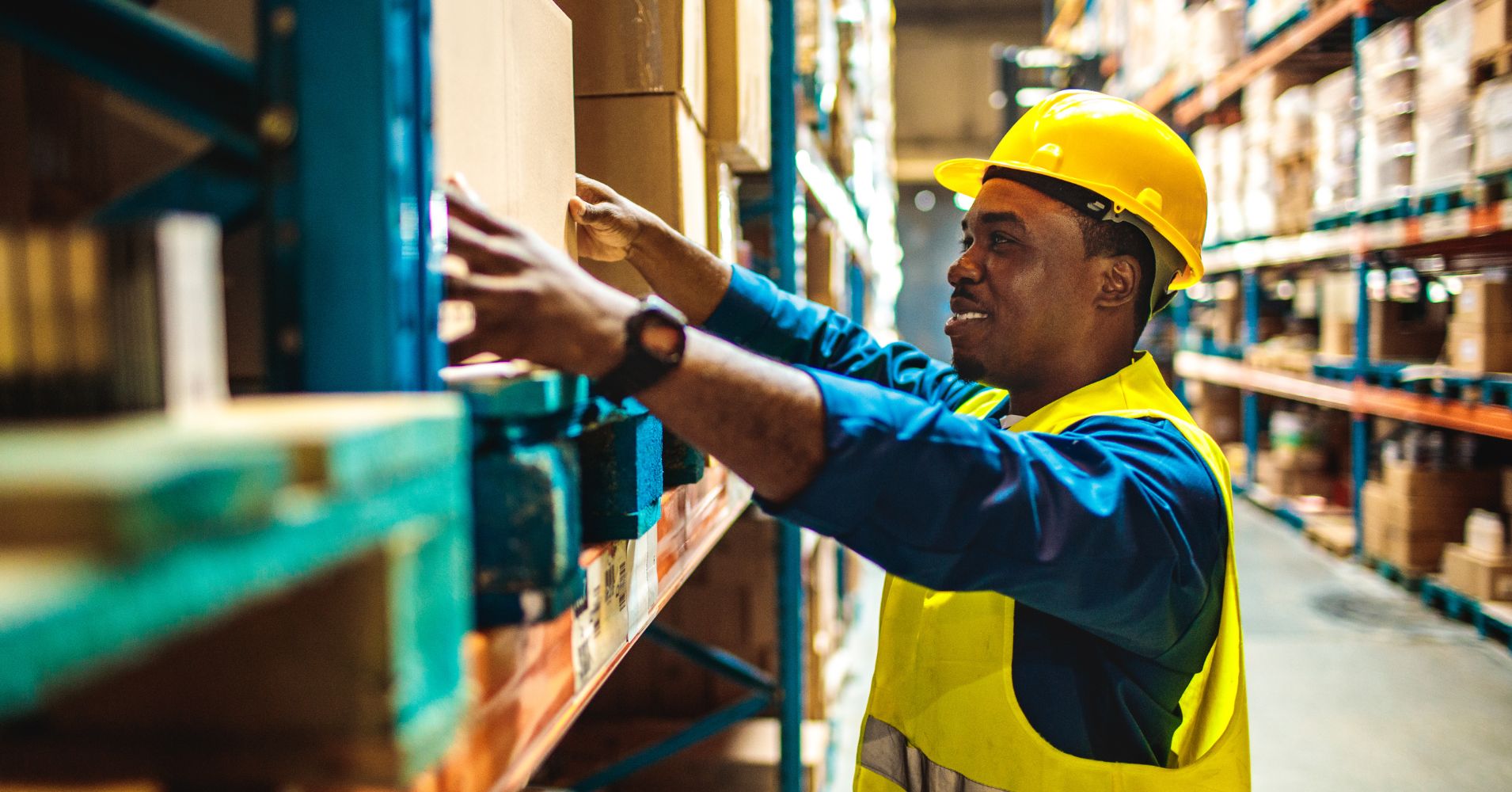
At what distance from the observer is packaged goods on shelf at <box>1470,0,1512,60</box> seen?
14.2ft

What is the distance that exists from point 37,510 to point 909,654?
163 cm

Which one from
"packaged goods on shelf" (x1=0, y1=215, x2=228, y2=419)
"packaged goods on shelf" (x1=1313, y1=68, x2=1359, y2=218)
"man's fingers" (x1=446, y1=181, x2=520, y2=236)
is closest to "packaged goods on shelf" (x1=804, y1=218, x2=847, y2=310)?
"man's fingers" (x1=446, y1=181, x2=520, y2=236)

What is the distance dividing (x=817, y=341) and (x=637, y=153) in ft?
2.35

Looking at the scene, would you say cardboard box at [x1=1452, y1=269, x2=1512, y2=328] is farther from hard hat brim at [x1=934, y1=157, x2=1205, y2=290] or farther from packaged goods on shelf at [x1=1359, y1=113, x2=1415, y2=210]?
hard hat brim at [x1=934, y1=157, x2=1205, y2=290]

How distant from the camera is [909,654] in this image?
6.09ft

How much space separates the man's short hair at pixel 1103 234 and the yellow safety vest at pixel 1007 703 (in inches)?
9.7

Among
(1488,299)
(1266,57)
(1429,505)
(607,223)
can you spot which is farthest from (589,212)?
(1266,57)

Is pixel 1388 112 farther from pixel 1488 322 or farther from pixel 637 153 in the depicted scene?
pixel 637 153

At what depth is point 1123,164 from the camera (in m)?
1.99

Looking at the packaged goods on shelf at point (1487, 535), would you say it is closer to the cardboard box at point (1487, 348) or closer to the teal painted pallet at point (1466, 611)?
the teal painted pallet at point (1466, 611)

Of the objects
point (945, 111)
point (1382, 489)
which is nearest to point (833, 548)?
point (1382, 489)

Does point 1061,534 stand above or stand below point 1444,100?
below

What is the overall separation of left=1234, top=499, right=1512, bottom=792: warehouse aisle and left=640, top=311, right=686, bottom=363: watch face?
12.2 feet

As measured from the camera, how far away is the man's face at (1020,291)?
6.36 feet
